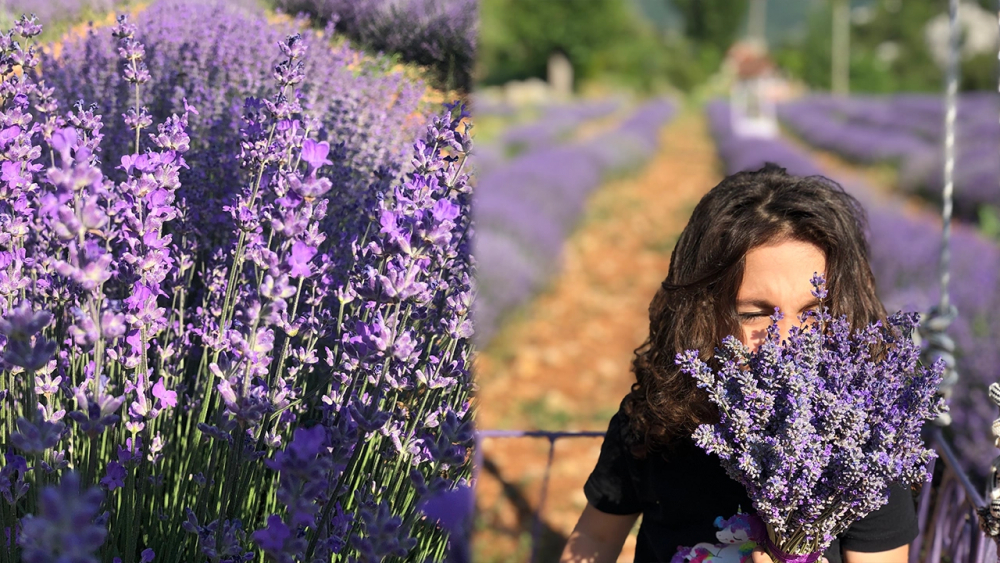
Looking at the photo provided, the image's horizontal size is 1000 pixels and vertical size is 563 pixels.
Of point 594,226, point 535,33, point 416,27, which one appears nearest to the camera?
point 416,27

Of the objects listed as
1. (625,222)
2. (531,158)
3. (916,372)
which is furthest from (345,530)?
(531,158)

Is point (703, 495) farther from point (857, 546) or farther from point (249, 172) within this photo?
point (249, 172)

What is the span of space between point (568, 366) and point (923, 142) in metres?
10.4

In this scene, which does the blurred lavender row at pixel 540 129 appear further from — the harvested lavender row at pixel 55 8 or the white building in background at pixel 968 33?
the white building in background at pixel 968 33

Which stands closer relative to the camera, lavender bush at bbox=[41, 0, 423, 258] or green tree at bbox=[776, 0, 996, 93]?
lavender bush at bbox=[41, 0, 423, 258]

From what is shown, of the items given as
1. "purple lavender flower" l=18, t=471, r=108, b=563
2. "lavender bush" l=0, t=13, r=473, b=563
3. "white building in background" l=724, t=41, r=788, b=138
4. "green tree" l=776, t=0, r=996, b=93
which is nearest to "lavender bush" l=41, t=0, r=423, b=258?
"lavender bush" l=0, t=13, r=473, b=563

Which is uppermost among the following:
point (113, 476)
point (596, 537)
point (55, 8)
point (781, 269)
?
point (55, 8)

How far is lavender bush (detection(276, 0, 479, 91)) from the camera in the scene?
110 cm

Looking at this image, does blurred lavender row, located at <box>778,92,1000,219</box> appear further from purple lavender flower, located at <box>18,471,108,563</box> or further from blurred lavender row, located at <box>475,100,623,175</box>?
purple lavender flower, located at <box>18,471,108,563</box>

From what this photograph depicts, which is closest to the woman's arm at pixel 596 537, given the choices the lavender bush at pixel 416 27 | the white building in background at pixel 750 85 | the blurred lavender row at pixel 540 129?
the lavender bush at pixel 416 27

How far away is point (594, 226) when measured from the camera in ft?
30.5

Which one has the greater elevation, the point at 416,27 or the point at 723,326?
the point at 416,27

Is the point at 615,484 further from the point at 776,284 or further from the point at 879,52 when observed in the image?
the point at 879,52

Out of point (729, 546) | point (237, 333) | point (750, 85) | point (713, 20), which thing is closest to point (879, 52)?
point (713, 20)
